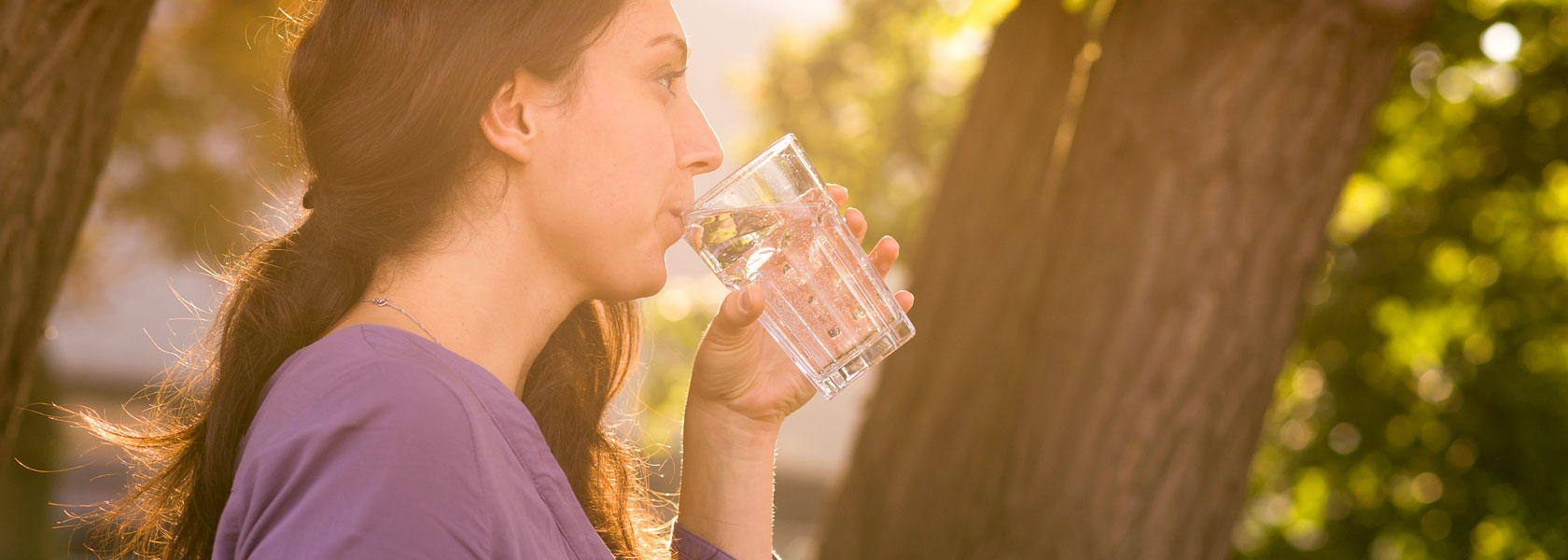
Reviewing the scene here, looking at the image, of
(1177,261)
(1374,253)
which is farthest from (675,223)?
(1374,253)

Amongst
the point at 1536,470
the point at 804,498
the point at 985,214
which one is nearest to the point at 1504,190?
the point at 1536,470

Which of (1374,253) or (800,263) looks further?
(1374,253)

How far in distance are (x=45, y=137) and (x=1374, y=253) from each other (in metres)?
8.35

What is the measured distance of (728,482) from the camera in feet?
7.49

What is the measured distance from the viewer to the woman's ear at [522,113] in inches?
71.0

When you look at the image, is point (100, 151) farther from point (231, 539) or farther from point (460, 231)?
point (231, 539)

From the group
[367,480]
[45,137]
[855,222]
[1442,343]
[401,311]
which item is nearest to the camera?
[367,480]

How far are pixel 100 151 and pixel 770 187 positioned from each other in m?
1.75

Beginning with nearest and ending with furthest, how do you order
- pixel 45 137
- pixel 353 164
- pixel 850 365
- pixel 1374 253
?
pixel 353 164
pixel 850 365
pixel 45 137
pixel 1374 253

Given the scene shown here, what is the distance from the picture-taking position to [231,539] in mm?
1502

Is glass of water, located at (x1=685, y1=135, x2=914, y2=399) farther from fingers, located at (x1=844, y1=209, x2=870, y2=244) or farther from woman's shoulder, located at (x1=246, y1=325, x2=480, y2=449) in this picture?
woman's shoulder, located at (x1=246, y1=325, x2=480, y2=449)

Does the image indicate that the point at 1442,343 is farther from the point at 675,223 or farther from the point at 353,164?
the point at 353,164

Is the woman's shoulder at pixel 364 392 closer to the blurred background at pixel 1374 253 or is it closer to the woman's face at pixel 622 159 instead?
the woman's face at pixel 622 159

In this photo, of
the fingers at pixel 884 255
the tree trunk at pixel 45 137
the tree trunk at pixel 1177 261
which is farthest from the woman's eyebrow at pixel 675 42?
the tree trunk at pixel 1177 261
